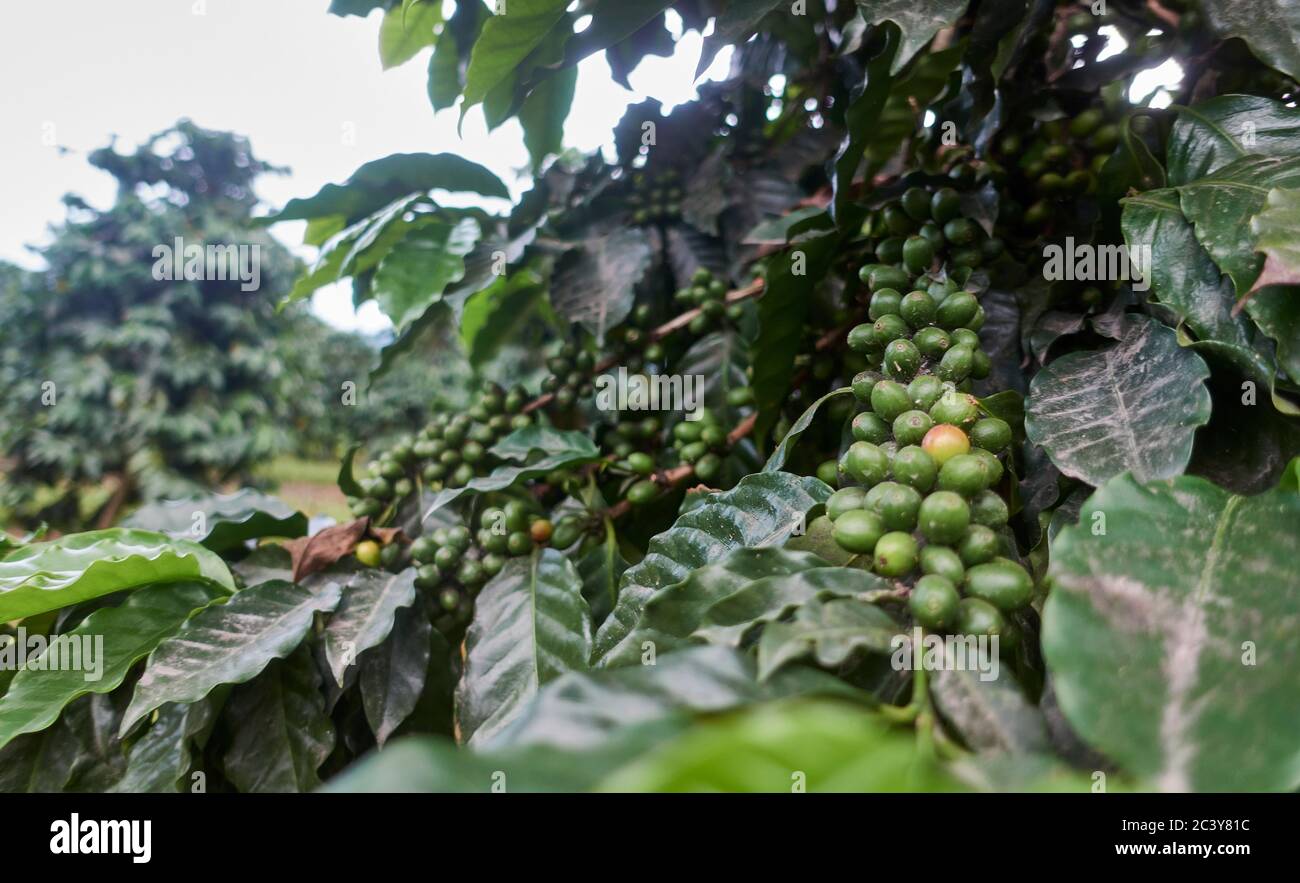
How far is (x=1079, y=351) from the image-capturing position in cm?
69

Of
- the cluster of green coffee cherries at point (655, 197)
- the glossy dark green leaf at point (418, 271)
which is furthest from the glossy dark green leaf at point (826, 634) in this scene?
the cluster of green coffee cherries at point (655, 197)

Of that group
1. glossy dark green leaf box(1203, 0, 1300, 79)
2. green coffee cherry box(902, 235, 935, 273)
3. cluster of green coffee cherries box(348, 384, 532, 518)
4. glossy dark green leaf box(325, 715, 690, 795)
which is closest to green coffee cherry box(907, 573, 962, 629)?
glossy dark green leaf box(325, 715, 690, 795)

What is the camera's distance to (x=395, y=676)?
0.83 meters

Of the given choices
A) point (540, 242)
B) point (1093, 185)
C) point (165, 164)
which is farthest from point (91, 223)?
point (1093, 185)

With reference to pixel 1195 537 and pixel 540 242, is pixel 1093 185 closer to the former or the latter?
pixel 1195 537

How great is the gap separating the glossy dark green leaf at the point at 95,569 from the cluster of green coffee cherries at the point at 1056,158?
1.07 metres

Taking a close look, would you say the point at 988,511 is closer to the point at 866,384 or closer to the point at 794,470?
the point at 866,384

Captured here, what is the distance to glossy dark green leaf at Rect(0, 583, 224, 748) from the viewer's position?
2.35 ft

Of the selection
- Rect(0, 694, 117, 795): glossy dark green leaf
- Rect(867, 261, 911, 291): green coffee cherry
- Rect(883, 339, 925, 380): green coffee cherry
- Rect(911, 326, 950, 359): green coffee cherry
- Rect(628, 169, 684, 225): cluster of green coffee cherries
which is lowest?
Rect(0, 694, 117, 795): glossy dark green leaf

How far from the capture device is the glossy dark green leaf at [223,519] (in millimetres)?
1013

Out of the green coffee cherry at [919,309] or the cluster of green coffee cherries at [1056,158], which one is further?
the cluster of green coffee cherries at [1056,158]

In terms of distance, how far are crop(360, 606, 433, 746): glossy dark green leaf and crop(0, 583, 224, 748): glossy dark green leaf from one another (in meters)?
0.22

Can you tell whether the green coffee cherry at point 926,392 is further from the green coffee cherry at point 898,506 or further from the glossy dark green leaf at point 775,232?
the glossy dark green leaf at point 775,232

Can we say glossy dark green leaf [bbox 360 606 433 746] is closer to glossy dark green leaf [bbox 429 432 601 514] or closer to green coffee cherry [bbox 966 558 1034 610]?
glossy dark green leaf [bbox 429 432 601 514]
